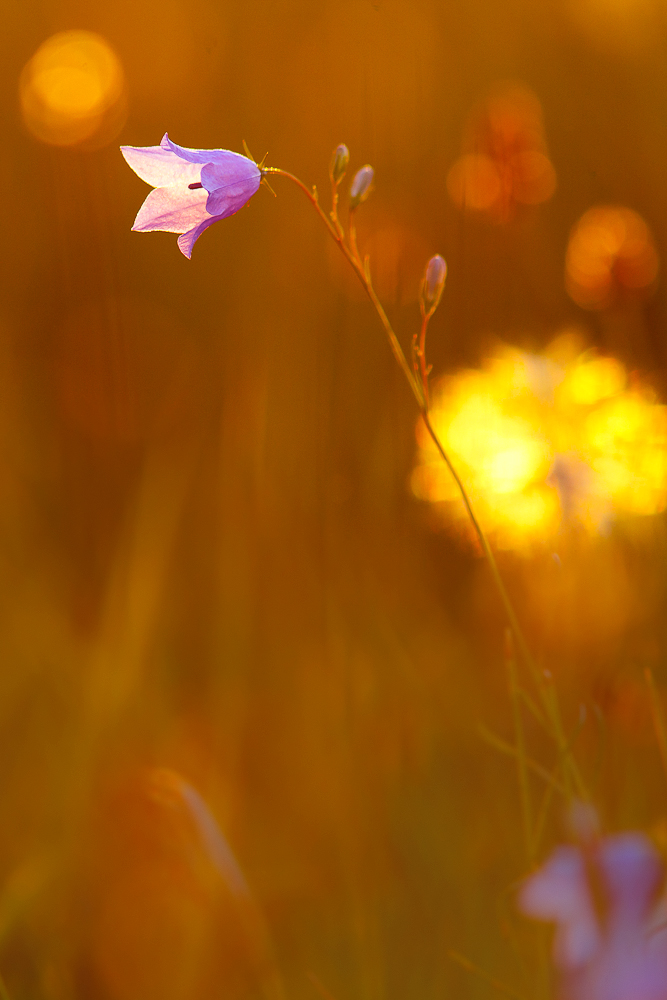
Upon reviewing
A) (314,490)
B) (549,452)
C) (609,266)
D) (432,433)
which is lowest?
(314,490)

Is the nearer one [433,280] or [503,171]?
[433,280]

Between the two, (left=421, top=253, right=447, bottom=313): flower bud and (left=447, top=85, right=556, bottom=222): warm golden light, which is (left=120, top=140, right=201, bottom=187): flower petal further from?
(left=447, top=85, right=556, bottom=222): warm golden light

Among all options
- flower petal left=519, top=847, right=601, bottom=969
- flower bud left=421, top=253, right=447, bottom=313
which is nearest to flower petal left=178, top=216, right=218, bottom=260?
flower bud left=421, top=253, right=447, bottom=313

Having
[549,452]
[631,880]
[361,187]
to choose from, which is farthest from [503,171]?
[631,880]

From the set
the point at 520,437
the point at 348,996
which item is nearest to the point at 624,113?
the point at 520,437

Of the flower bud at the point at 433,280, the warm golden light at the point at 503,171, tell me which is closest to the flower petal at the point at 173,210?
the flower bud at the point at 433,280

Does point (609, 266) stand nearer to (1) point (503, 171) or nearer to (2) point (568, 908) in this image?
(1) point (503, 171)

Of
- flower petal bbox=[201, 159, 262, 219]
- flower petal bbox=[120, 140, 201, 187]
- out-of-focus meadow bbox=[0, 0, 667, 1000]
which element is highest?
flower petal bbox=[120, 140, 201, 187]

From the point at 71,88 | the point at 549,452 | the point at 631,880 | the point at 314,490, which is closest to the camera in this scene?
the point at 631,880
